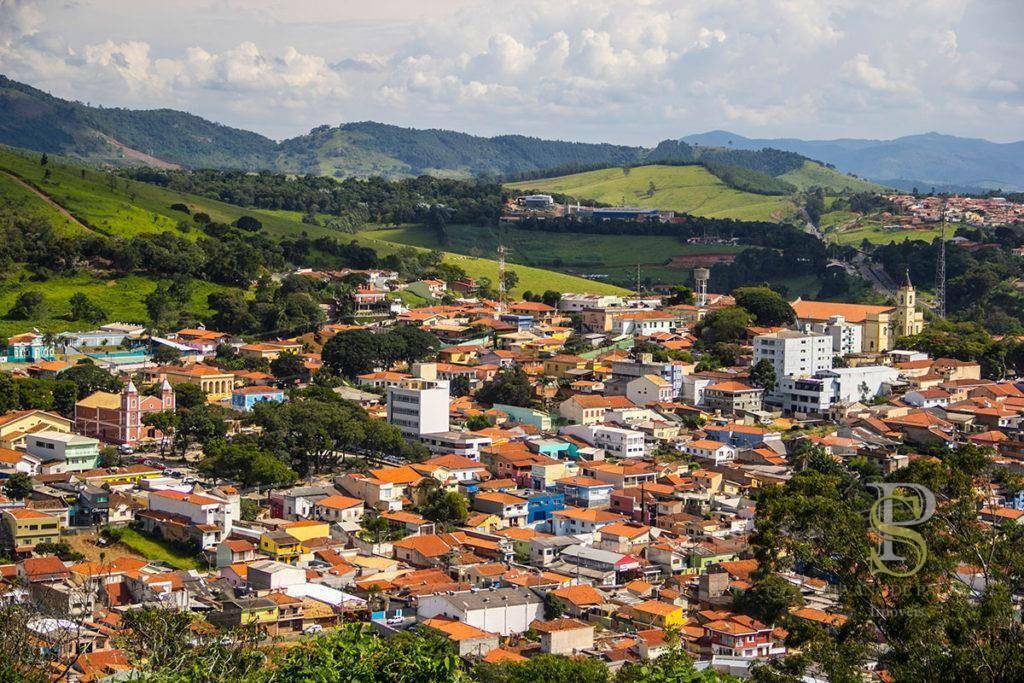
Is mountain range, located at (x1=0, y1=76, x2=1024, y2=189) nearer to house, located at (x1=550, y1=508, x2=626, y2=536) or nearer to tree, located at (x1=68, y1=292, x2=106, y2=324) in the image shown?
tree, located at (x1=68, y1=292, x2=106, y2=324)

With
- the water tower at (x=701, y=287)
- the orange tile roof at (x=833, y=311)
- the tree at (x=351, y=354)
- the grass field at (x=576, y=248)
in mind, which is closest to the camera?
the tree at (x=351, y=354)

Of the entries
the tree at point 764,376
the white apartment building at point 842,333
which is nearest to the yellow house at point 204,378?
the tree at point 764,376

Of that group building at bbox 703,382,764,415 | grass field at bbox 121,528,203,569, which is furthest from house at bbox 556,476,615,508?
building at bbox 703,382,764,415

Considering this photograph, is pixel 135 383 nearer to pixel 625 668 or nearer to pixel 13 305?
pixel 13 305

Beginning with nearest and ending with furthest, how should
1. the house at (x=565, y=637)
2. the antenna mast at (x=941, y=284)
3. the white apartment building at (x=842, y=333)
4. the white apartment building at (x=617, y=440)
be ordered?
the house at (x=565, y=637) < the white apartment building at (x=617, y=440) < the white apartment building at (x=842, y=333) < the antenna mast at (x=941, y=284)

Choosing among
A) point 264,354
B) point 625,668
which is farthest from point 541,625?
point 264,354

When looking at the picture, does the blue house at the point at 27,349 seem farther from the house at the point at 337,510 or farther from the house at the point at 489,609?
the house at the point at 489,609
